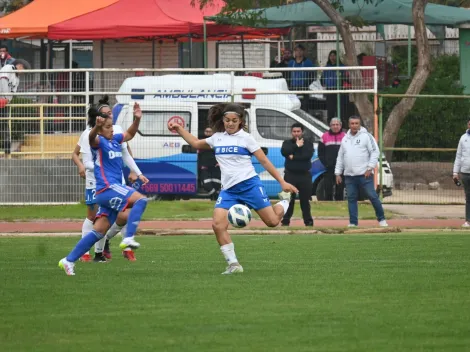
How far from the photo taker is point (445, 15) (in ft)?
93.3

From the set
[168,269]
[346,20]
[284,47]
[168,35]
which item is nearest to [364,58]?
[346,20]

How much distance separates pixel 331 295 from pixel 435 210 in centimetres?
1422

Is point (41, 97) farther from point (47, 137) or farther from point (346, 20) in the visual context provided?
point (346, 20)

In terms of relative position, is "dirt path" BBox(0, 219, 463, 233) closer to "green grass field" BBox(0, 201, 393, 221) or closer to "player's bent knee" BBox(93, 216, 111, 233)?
"green grass field" BBox(0, 201, 393, 221)

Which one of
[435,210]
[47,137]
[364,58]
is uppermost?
[364,58]

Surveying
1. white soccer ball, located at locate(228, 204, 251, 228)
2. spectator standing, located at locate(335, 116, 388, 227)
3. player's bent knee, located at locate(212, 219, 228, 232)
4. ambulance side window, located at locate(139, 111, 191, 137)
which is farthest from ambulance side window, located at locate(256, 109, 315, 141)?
player's bent knee, located at locate(212, 219, 228, 232)

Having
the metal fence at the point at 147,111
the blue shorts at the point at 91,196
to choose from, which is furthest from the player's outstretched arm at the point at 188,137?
the metal fence at the point at 147,111

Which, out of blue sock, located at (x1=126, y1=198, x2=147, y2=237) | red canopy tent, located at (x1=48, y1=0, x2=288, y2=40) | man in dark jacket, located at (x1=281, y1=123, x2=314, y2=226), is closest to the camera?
blue sock, located at (x1=126, y1=198, x2=147, y2=237)

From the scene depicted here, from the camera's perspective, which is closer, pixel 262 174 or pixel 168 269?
pixel 168 269

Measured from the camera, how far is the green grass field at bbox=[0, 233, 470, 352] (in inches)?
314

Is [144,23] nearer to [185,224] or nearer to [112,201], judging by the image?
[185,224]

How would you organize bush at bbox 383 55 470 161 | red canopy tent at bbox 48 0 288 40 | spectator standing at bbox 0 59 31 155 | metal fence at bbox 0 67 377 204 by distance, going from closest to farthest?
metal fence at bbox 0 67 377 204 < spectator standing at bbox 0 59 31 155 < bush at bbox 383 55 470 161 < red canopy tent at bbox 48 0 288 40

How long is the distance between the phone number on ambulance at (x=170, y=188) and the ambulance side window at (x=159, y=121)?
106cm

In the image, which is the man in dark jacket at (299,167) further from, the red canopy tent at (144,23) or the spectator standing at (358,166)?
the red canopy tent at (144,23)
